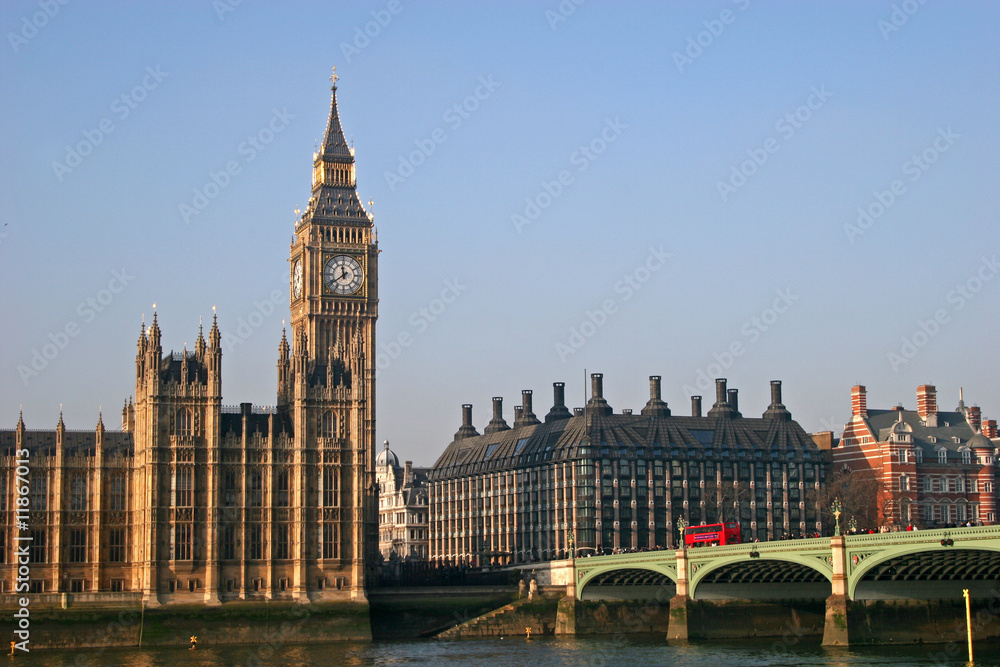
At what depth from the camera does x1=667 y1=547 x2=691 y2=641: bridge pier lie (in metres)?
121

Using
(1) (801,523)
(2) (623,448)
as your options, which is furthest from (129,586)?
(1) (801,523)

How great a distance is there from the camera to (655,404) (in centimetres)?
19062

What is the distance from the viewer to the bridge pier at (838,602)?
346 feet

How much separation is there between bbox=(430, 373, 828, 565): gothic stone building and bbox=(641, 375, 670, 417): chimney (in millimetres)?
164

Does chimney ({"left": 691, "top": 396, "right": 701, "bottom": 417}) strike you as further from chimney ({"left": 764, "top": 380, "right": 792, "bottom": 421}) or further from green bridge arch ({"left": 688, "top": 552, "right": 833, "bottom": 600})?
green bridge arch ({"left": 688, "top": 552, "right": 833, "bottom": 600})

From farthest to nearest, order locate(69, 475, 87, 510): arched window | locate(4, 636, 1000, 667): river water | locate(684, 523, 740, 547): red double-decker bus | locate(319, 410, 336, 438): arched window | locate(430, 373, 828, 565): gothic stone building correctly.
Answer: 1. locate(430, 373, 828, 565): gothic stone building
2. locate(319, 410, 336, 438): arched window
3. locate(69, 475, 87, 510): arched window
4. locate(684, 523, 740, 547): red double-decker bus
5. locate(4, 636, 1000, 667): river water

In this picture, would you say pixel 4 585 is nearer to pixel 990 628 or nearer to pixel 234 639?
pixel 234 639

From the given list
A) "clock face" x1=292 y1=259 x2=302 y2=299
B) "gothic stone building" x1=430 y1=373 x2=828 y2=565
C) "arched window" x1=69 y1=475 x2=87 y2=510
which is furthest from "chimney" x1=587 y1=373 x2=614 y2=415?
"arched window" x1=69 y1=475 x2=87 y2=510

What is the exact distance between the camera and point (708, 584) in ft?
407

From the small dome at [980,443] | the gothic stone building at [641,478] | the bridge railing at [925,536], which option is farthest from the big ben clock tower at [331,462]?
the small dome at [980,443]

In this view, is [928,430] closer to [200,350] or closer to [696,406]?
[696,406]

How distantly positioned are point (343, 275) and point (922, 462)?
232ft

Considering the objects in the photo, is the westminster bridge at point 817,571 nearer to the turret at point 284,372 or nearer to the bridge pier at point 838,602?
the bridge pier at point 838,602

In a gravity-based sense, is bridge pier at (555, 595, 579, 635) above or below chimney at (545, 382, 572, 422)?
below
